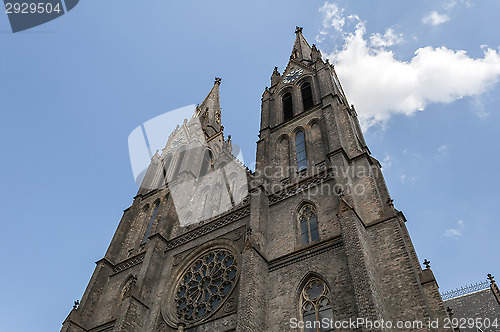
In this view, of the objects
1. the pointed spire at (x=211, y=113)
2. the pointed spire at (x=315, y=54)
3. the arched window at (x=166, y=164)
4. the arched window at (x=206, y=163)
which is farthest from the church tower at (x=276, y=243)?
the pointed spire at (x=211, y=113)

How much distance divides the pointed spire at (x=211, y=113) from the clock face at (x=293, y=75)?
31.8ft

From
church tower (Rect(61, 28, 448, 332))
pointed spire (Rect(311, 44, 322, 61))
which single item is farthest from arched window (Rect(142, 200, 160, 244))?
pointed spire (Rect(311, 44, 322, 61))

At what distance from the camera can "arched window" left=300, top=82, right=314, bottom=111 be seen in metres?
24.9

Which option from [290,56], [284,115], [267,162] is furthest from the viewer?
[290,56]

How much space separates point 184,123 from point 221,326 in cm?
2483

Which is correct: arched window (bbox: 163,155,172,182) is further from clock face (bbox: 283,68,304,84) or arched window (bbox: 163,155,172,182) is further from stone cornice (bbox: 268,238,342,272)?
stone cornice (bbox: 268,238,342,272)

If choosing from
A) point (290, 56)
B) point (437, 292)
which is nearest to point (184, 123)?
point (290, 56)

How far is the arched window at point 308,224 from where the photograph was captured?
627 inches

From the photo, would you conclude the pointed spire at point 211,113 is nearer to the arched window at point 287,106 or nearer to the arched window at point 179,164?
the arched window at point 179,164

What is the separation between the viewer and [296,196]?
58.6 feet

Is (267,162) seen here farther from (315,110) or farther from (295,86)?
(295,86)

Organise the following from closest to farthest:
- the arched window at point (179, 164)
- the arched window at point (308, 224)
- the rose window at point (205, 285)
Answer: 1. the arched window at point (308, 224)
2. the rose window at point (205, 285)
3. the arched window at point (179, 164)

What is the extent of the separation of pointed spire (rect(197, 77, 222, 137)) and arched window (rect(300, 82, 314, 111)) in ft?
37.0

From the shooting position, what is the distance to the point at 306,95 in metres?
26.1
